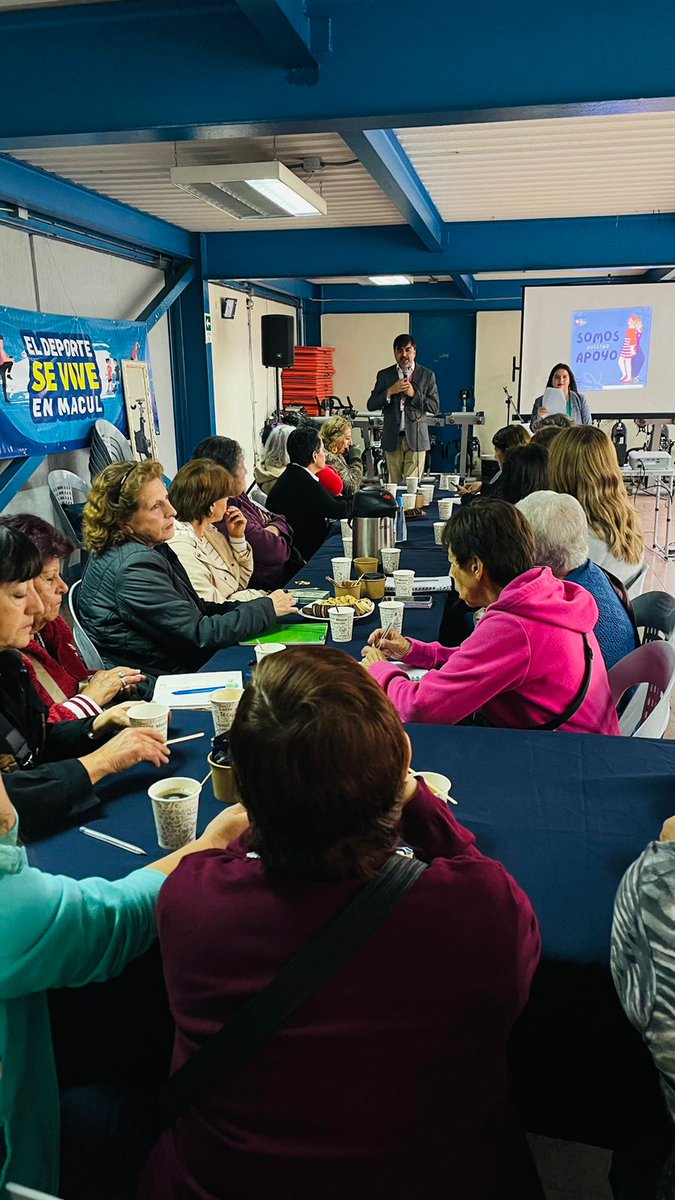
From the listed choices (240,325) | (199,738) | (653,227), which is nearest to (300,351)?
(240,325)

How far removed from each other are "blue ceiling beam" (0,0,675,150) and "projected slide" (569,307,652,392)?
6062 millimetres

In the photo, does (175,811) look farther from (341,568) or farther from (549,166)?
(549,166)

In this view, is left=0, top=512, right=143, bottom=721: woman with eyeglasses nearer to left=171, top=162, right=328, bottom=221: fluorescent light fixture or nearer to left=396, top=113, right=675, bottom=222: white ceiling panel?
left=171, top=162, right=328, bottom=221: fluorescent light fixture

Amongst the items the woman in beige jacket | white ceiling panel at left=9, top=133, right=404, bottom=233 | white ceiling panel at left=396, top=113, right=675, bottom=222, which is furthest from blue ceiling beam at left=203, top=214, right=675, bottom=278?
the woman in beige jacket

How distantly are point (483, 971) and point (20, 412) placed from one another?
17.7ft

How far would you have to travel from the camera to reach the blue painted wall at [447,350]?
Answer: 14.1 m

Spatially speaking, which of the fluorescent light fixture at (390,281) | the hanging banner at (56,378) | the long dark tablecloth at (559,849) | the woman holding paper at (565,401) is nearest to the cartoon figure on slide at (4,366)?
the hanging banner at (56,378)

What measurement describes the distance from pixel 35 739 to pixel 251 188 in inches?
156

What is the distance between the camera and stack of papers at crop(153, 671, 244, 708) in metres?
2.13

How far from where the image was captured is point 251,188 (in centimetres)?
481

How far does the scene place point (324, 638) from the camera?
270 cm

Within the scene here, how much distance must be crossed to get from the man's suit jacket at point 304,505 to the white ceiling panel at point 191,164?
6.26 ft

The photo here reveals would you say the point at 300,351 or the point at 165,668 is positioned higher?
the point at 300,351

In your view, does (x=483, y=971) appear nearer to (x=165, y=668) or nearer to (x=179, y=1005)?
(x=179, y=1005)
